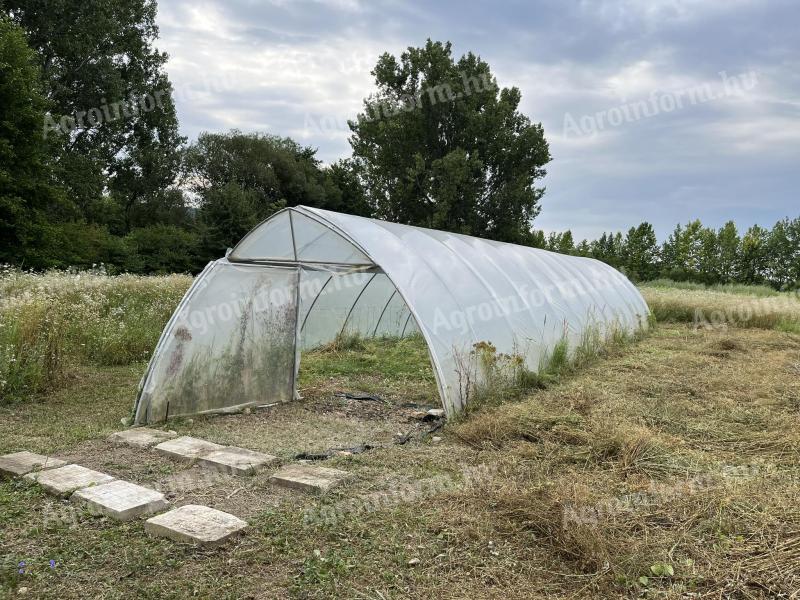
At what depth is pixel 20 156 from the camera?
47.2 feet

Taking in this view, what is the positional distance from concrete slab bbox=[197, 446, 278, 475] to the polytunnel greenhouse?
143 centimetres

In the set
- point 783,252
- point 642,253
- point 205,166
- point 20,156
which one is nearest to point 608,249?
Result: point 642,253

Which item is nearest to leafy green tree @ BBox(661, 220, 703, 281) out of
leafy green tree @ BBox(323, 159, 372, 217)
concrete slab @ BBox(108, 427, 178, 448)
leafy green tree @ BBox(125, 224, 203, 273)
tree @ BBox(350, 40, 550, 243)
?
tree @ BBox(350, 40, 550, 243)

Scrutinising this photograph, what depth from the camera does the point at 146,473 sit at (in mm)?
3762

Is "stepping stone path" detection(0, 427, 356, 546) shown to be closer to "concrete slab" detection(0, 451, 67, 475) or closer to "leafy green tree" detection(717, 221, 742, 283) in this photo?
"concrete slab" detection(0, 451, 67, 475)

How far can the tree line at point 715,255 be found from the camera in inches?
1304

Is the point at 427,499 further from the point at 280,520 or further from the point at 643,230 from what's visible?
the point at 643,230

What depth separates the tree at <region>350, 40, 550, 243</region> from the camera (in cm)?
2461

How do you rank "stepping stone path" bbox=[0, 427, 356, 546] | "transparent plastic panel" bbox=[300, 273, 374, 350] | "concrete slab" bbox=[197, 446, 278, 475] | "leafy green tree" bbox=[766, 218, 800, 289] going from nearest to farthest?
"stepping stone path" bbox=[0, 427, 356, 546] → "concrete slab" bbox=[197, 446, 278, 475] → "transparent plastic panel" bbox=[300, 273, 374, 350] → "leafy green tree" bbox=[766, 218, 800, 289]

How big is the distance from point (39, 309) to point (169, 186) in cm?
2454

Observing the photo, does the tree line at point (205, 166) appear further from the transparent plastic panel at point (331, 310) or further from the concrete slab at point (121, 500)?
the concrete slab at point (121, 500)

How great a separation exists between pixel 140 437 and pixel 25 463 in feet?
2.91

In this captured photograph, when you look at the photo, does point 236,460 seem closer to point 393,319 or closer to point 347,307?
point 347,307

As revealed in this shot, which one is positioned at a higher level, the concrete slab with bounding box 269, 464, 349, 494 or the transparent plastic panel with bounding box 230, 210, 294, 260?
the transparent plastic panel with bounding box 230, 210, 294, 260
